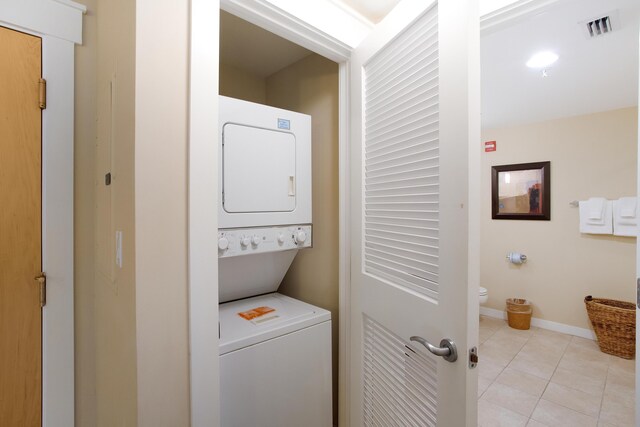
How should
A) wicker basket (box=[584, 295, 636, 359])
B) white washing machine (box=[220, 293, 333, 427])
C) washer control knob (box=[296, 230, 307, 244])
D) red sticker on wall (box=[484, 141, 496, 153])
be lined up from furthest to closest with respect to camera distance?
red sticker on wall (box=[484, 141, 496, 153]), wicker basket (box=[584, 295, 636, 359]), washer control knob (box=[296, 230, 307, 244]), white washing machine (box=[220, 293, 333, 427])

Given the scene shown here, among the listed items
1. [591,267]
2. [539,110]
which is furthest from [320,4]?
[591,267]

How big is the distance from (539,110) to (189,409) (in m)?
3.77

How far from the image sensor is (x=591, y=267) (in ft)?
10.3

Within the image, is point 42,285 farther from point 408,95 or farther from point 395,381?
point 408,95

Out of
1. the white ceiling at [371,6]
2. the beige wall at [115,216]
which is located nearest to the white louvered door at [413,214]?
the white ceiling at [371,6]

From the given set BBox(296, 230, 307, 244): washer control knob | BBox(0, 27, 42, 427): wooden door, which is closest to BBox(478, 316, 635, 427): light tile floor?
BBox(296, 230, 307, 244): washer control knob

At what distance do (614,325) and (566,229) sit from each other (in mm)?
987

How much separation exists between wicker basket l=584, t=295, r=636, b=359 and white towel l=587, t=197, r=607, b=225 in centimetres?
80

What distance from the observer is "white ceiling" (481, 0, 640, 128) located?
1600 mm

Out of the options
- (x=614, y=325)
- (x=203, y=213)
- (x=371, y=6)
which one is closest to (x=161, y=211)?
(x=203, y=213)

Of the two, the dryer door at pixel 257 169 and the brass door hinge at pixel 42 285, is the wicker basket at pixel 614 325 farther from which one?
the brass door hinge at pixel 42 285

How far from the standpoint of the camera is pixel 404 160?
1090mm

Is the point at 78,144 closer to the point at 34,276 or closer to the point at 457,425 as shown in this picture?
the point at 34,276

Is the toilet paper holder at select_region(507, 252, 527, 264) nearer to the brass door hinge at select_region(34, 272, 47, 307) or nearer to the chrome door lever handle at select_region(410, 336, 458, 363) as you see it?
the chrome door lever handle at select_region(410, 336, 458, 363)
